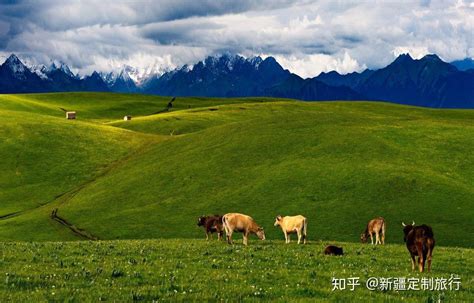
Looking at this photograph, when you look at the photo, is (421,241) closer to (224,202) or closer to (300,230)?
(300,230)

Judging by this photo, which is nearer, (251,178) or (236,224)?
(236,224)

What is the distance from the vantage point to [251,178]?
71.9m

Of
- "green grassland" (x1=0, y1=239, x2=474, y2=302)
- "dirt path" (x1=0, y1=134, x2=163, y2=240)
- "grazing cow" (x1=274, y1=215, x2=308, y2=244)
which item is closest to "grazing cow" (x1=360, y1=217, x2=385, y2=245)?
"grazing cow" (x1=274, y1=215, x2=308, y2=244)

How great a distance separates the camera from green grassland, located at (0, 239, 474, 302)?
51.3 feet

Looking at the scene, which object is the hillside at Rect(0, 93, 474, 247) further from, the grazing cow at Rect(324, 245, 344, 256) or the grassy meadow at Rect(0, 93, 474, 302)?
the grazing cow at Rect(324, 245, 344, 256)

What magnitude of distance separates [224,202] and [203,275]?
45.1 metres

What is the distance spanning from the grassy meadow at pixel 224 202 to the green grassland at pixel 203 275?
0.09m

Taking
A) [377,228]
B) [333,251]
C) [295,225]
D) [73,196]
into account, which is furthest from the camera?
[73,196]

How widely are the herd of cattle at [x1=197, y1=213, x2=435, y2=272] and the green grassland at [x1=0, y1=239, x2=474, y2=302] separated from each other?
101cm

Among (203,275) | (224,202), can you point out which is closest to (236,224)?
(203,275)

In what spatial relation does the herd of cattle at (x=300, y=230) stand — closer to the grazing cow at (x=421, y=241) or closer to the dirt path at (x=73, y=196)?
the grazing cow at (x=421, y=241)

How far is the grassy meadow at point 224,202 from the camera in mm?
18266

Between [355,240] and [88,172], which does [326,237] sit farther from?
[88,172]

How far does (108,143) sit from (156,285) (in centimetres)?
9432
